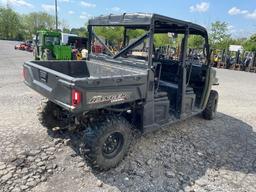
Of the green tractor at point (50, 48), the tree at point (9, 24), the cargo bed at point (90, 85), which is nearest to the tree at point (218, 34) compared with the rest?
the green tractor at point (50, 48)

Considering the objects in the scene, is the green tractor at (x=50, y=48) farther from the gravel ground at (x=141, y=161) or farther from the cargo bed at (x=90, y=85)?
the cargo bed at (x=90, y=85)

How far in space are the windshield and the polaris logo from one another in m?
0.90

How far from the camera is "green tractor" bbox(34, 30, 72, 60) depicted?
1620cm

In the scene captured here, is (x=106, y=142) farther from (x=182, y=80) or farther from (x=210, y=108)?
(x=210, y=108)

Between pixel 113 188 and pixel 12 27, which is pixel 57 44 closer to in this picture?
pixel 113 188

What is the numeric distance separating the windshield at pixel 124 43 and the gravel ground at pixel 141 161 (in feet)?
5.14

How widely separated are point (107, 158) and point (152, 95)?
3.99 ft

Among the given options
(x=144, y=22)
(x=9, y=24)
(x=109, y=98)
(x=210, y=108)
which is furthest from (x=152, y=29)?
(x=9, y=24)

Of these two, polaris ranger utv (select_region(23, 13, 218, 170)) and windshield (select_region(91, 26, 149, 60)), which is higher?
windshield (select_region(91, 26, 149, 60))

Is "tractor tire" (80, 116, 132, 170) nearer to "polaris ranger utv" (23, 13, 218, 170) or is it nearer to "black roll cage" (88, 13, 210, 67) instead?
"polaris ranger utv" (23, 13, 218, 170)

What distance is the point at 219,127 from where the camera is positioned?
5.83 m

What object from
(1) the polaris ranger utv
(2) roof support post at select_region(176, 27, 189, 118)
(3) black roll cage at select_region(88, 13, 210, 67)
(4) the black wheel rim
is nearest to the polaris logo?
(1) the polaris ranger utv

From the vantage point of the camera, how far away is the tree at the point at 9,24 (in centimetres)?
7181

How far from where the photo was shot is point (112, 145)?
12.1 feet
